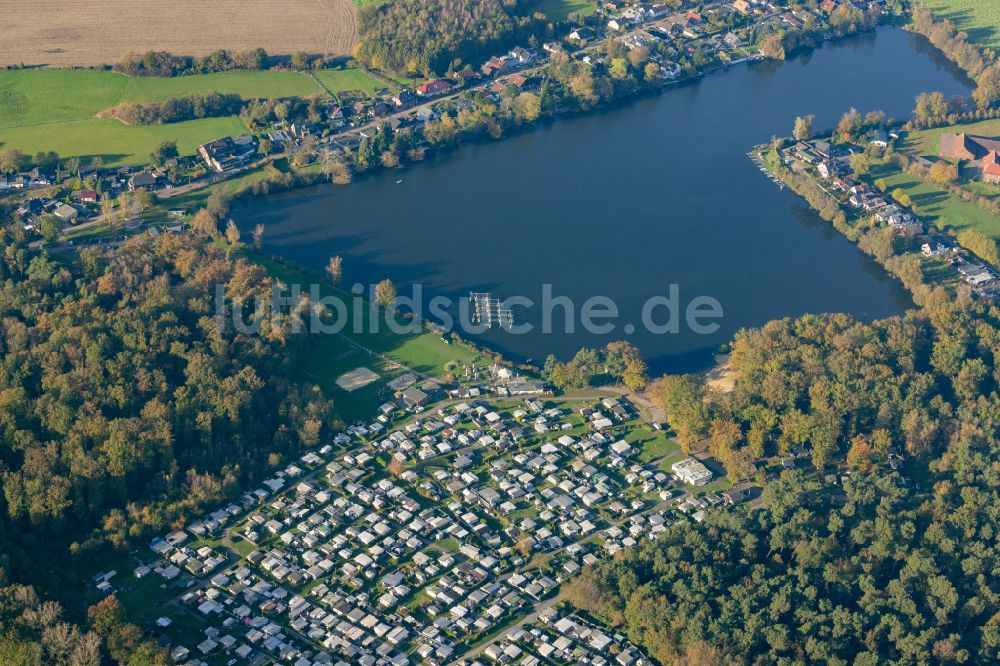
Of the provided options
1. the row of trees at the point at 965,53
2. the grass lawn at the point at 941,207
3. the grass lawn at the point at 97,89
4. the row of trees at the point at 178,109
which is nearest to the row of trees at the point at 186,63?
the grass lawn at the point at 97,89

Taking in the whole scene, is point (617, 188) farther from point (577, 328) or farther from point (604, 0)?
point (604, 0)

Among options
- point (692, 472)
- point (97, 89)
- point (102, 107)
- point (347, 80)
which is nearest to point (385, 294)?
point (692, 472)

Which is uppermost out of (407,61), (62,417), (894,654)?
(407,61)

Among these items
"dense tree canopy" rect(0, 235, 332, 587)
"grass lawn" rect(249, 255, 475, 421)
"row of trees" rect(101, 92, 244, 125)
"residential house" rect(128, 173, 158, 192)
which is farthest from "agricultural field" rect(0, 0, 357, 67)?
"grass lawn" rect(249, 255, 475, 421)

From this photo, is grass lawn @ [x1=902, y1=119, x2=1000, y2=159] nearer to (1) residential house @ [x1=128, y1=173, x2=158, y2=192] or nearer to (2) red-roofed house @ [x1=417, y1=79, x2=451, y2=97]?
(2) red-roofed house @ [x1=417, y1=79, x2=451, y2=97]

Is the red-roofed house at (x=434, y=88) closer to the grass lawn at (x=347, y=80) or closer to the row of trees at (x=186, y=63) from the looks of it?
the grass lawn at (x=347, y=80)

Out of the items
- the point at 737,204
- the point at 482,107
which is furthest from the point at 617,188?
the point at 482,107

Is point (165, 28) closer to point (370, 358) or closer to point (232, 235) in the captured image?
point (232, 235)

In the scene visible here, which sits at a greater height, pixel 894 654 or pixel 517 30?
pixel 517 30
